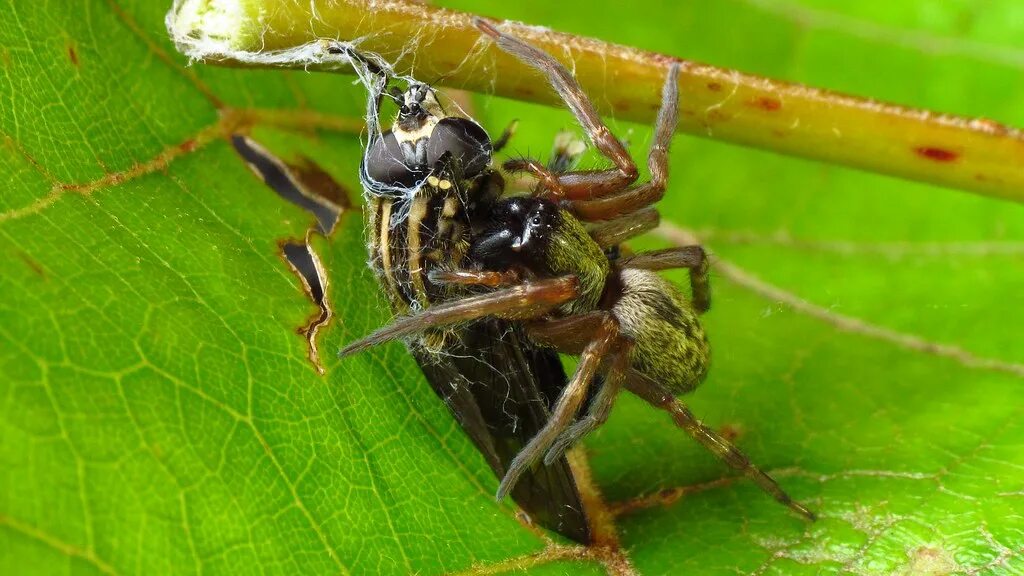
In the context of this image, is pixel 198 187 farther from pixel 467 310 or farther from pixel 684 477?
pixel 684 477

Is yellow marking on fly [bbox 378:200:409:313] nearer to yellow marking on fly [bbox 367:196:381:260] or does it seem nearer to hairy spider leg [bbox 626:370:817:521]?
yellow marking on fly [bbox 367:196:381:260]

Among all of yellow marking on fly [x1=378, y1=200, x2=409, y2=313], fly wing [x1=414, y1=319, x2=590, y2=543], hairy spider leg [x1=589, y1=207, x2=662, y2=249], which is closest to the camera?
fly wing [x1=414, y1=319, x2=590, y2=543]

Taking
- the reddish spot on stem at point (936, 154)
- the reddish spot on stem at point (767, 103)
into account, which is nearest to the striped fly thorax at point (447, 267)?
the reddish spot on stem at point (767, 103)

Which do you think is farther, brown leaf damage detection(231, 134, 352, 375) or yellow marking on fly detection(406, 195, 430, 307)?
yellow marking on fly detection(406, 195, 430, 307)

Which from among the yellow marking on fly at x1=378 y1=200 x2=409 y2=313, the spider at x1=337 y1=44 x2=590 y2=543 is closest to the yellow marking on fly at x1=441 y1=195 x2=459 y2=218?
the spider at x1=337 y1=44 x2=590 y2=543

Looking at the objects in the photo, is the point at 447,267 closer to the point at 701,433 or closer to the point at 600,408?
the point at 600,408

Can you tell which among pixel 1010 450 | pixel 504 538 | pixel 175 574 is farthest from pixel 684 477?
pixel 175 574
